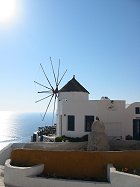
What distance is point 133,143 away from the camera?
908 inches

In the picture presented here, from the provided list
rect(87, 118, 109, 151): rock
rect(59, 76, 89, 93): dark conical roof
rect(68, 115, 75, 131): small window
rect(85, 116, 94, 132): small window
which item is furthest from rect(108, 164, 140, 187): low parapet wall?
rect(59, 76, 89, 93): dark conical roof

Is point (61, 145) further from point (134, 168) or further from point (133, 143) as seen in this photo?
point (134, 168)

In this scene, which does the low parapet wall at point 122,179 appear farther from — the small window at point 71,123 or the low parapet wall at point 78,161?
the small window at point 71,123

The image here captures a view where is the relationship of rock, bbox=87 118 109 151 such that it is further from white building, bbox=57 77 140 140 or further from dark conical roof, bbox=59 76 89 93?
dark conical roof, bbox=59 76 89 93

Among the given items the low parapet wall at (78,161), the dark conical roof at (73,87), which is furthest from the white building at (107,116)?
the low parapet wall at (78,161)

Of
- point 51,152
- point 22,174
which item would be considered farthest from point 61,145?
point 22,174

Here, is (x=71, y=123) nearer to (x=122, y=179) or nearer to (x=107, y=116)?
(x=107, y=116)

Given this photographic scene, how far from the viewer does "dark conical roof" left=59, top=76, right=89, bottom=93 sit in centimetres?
2927

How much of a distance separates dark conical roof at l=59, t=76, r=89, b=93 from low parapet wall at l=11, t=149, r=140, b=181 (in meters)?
11.2

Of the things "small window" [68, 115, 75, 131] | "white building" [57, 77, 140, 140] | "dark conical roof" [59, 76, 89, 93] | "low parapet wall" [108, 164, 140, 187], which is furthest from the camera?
"dark conical roof" [59, 76, 89, 93]

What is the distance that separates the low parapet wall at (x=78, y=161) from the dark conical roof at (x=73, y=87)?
1117 cm

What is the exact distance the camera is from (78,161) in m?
17.9

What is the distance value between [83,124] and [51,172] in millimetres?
9016

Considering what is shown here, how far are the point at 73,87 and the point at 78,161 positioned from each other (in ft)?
40.3
